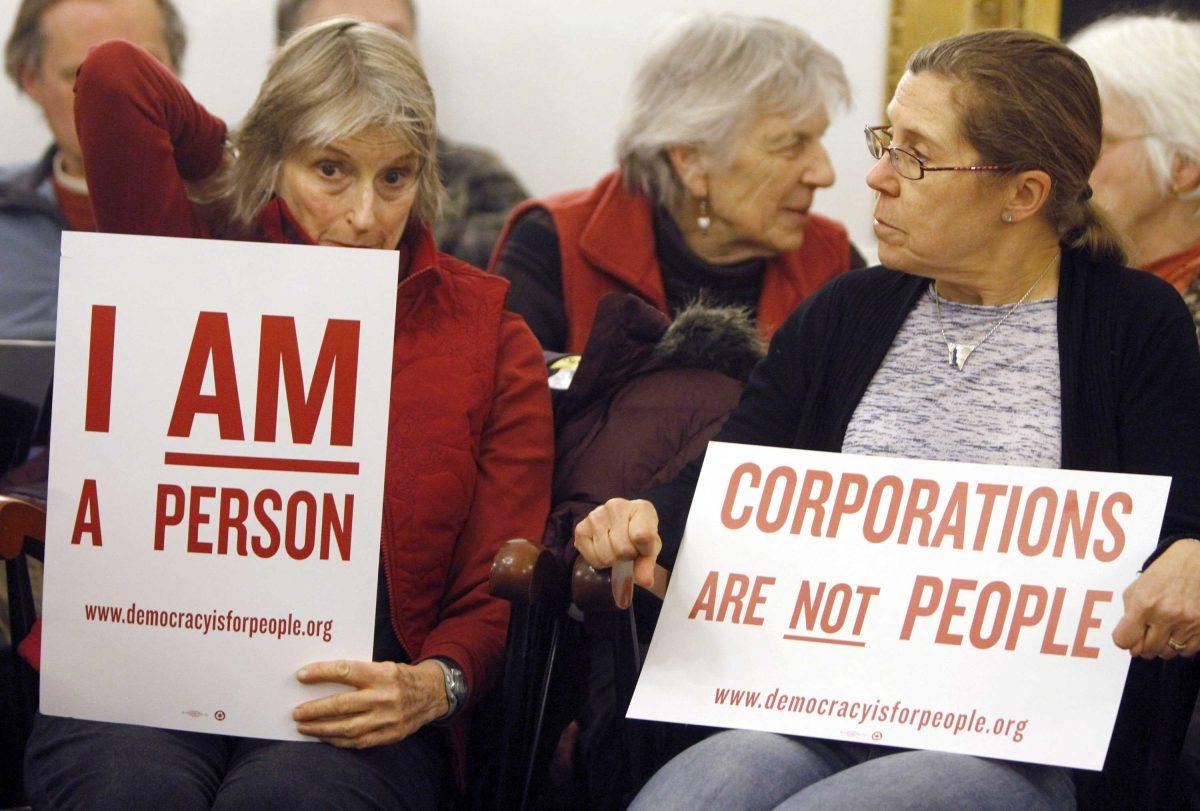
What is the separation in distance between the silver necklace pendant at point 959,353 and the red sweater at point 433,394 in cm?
57

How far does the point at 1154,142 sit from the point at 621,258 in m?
1.04

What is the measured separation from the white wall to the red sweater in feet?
5.13

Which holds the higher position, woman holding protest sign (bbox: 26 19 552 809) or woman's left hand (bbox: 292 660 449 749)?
woman holding protest sign (bbox: 26 19 552 809)

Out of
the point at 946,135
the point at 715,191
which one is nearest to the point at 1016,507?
the point at 946,135

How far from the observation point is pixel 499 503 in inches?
74.8

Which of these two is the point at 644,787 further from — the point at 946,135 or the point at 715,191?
the point at 715,191

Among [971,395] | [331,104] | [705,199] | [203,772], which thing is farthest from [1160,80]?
[203,772]

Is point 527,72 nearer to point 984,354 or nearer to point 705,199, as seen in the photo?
point 705,199

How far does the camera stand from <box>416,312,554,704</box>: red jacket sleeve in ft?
5.89

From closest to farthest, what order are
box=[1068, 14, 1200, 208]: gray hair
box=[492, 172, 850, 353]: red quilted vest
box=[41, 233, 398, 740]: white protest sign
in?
box=[41, 233, 398, 740]: white protest sign, box=[1068, 14, 1200, 208]: gray hair, box=[492, 172, 850, 353]: red quilted vest

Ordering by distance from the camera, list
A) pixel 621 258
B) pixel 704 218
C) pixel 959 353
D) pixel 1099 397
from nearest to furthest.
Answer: pixel 1099 397 → pixel 959 353 → pixel 621 258 → pixel 704 218

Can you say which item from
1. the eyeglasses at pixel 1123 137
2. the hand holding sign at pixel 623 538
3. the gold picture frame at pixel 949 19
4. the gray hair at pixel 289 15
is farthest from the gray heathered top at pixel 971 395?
the gray hair at pixel 289 15

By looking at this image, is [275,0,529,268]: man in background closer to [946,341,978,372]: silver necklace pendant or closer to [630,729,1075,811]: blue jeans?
[946,341,978,372]: silver necklace pendant

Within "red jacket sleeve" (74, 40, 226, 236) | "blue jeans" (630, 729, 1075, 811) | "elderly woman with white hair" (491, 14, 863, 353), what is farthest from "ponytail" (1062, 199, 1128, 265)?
"red jacket sleeve" (74, 40, 226, 236)
